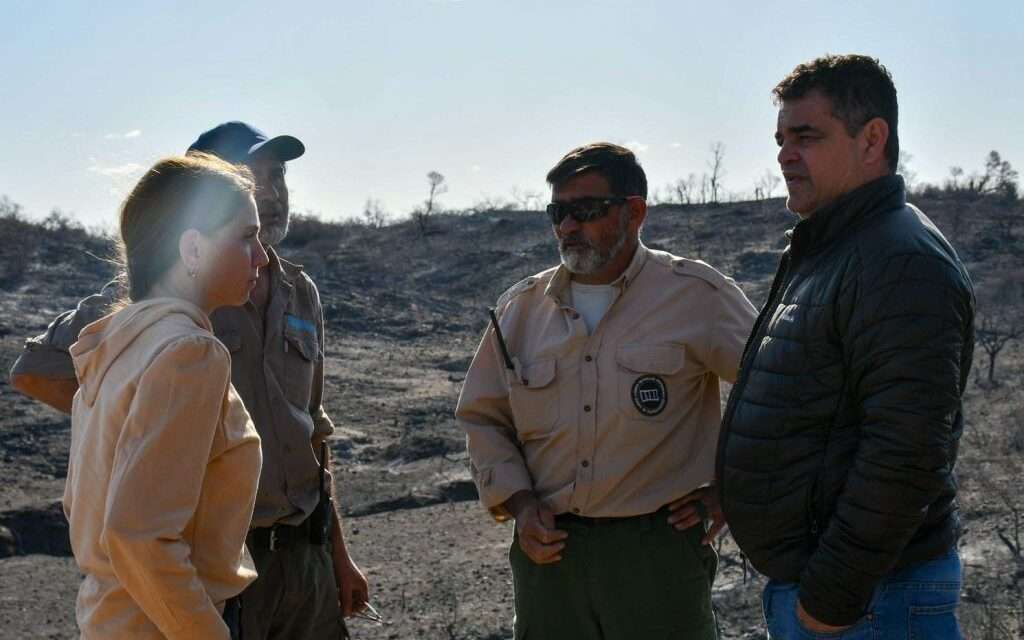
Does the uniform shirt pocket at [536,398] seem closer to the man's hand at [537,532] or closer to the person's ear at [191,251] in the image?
the man's hand at [537,532]

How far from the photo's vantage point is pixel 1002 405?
10.8m

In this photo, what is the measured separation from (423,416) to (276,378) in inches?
354

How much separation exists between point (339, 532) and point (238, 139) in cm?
116

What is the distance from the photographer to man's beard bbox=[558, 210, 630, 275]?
3.17 m

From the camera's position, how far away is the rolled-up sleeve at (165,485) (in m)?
1.98

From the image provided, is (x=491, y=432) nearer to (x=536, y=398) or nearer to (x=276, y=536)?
(x=536, y=398)

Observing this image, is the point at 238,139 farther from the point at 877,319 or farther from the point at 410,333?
the point at 410,333

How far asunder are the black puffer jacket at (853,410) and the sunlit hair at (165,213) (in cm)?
114

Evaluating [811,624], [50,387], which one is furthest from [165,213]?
[811,624]

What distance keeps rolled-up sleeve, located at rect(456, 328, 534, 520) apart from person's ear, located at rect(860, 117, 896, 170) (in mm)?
1214

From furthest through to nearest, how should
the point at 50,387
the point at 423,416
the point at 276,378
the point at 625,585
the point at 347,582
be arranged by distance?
the point at 423,416 → the point at 347,582 → the point at 276,378 → the point at 625,585 → the point at 50,387

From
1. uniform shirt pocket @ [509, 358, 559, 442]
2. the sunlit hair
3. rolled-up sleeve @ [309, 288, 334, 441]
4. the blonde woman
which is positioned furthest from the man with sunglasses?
the sunlit hair

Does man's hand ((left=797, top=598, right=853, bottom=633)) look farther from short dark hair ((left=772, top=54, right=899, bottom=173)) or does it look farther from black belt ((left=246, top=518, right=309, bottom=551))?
black belt ((left=246, top=518, right=309, bottom=551))

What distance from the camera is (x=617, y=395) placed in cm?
306
